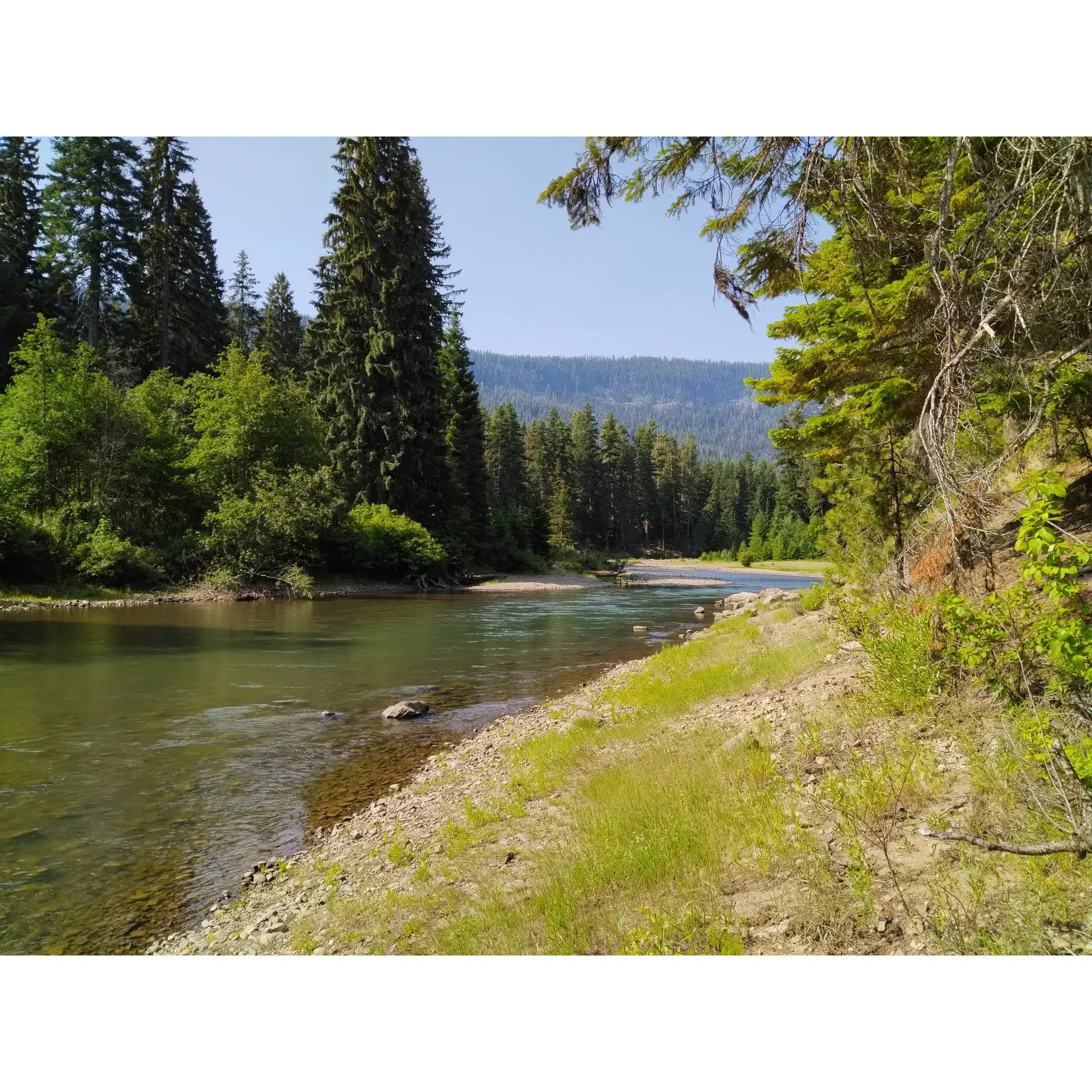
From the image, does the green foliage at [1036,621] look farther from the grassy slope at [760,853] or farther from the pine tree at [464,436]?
the pine tree at [464,436]

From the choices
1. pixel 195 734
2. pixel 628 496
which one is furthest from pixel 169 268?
pixel 628 496

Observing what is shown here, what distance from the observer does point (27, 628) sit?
21.6m

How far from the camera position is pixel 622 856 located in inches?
214

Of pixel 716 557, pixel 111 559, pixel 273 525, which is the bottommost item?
pixel 716 557

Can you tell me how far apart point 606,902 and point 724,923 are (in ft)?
3.30

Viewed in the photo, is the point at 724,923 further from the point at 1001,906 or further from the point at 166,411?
the point at 166,411

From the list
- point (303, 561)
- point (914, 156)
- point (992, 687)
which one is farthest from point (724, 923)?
point (303, 561)

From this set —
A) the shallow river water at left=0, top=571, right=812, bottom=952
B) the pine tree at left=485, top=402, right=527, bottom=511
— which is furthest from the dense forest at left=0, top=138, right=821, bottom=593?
the pine tree at left=485, top=402, right=527, bottom=511

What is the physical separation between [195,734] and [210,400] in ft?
103

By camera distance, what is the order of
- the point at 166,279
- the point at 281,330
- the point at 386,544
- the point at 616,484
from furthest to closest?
the point at 616,484 → the point at 281,330 → the point at 166,279 → the point at 386,544

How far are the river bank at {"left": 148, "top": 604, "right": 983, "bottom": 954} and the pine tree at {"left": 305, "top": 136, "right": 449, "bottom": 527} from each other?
34694 millimetres

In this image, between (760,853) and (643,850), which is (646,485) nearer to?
(643,850)

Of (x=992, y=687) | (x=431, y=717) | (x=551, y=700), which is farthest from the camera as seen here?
(x=551, y=700)

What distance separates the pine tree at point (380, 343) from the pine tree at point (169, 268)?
10.5 m
